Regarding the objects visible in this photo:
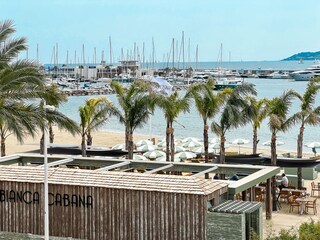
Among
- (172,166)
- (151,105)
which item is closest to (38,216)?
(172,166)

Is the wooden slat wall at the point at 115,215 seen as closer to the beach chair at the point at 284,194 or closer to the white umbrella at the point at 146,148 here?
the beach chair at the point at 284,194

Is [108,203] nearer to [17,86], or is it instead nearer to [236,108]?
[17,86]

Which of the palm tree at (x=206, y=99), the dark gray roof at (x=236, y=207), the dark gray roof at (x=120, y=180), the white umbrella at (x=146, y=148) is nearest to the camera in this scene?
the dark gray roof at (x=236, y=207)

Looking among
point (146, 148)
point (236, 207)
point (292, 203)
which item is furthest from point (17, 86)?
point (146, 148)

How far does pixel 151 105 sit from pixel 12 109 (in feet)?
35.1

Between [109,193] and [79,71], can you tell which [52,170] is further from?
[79,71]

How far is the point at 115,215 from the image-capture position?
15.2m

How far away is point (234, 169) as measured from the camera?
1825 cm

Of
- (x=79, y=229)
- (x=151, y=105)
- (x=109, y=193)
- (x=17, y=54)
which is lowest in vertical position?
(x=79, y=229)

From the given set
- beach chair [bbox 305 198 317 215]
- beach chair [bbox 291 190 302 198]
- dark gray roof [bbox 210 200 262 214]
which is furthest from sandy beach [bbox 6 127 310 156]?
dark gray roof [bbox 210 200 262 214]

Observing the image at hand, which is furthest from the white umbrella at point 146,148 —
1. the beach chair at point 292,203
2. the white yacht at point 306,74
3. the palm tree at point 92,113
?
the white yacht at point 306,74

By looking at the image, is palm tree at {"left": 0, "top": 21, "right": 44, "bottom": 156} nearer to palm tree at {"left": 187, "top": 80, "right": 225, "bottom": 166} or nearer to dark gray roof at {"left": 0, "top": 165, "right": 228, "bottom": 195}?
dark gray roof at {"left": 0, "top": 165, "right": 228, "bottom": 195}

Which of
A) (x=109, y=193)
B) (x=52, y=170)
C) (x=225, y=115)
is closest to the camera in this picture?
(x=109, y=193)

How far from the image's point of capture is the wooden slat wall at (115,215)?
14461 mm
